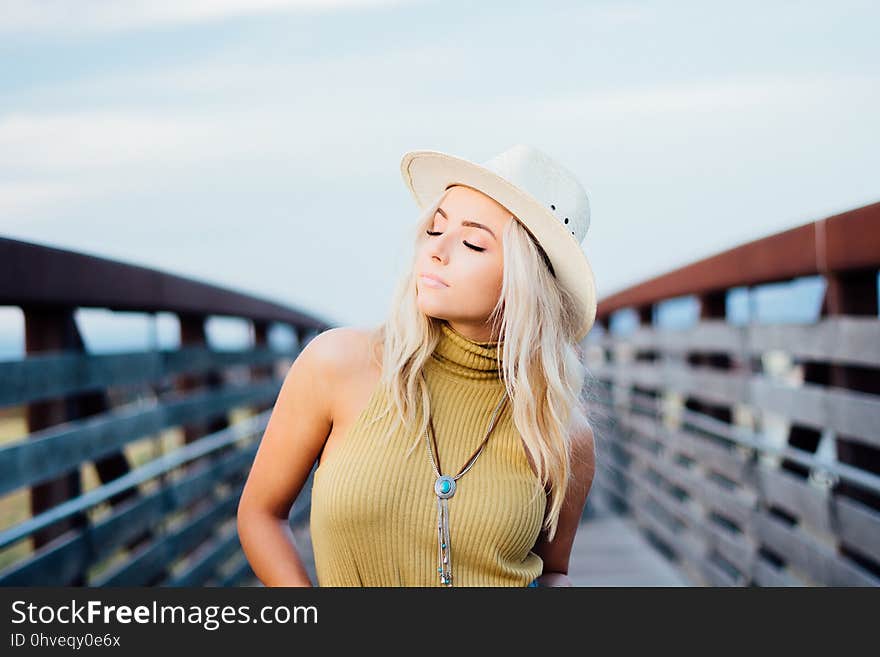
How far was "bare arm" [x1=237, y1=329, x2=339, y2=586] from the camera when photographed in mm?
1760

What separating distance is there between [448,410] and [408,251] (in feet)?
1.04

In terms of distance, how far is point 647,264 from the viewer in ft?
15.1

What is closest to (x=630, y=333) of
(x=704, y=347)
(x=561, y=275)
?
(x=704, y=347)

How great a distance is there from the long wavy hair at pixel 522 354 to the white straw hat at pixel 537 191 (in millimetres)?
35

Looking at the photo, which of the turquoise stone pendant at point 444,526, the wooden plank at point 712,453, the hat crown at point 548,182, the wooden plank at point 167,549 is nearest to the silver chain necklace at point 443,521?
the turquoise stone pendant at point 444,526

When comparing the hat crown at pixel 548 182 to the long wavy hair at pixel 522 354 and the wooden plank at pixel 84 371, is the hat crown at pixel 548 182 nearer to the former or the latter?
the long wavy hair at pixel 522 354

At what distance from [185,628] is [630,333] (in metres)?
4.14

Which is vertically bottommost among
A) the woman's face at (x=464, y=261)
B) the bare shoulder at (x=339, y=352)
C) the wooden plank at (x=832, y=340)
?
the wooden plank at (x=832, y=340)

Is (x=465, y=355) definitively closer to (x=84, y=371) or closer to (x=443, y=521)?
(x=443, y=521)

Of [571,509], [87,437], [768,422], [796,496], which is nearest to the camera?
[571,509]

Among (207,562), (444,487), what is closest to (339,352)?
(444,487)

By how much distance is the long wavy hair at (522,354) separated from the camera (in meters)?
1.76

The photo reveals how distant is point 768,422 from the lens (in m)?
3.39

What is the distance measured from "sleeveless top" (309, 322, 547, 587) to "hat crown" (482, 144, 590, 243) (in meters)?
0.43
